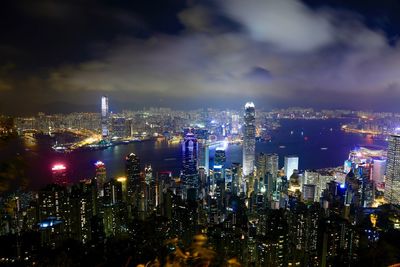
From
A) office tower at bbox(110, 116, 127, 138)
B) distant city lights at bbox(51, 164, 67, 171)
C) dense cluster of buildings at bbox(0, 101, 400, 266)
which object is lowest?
dense cluster of buildings at bbox(0, 101, 400, 266)

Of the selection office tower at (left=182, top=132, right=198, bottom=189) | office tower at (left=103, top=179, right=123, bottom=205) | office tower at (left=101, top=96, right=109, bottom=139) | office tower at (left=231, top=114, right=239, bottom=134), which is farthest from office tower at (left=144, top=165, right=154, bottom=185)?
office tower at (left=231, top=114, right=239, bottom=134)

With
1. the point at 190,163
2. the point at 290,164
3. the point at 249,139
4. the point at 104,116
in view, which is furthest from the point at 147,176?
the point at 104,116

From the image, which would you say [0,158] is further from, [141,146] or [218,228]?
[141,146]

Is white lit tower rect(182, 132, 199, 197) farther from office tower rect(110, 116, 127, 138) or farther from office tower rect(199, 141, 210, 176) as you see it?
office tower rect(110, 116, 127, 138)

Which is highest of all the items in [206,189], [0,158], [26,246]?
[0,158]

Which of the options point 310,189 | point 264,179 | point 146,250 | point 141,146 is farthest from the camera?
point 141,146

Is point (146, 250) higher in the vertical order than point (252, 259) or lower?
higher

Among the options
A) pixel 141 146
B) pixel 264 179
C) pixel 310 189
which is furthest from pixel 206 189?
pixel 141 146
